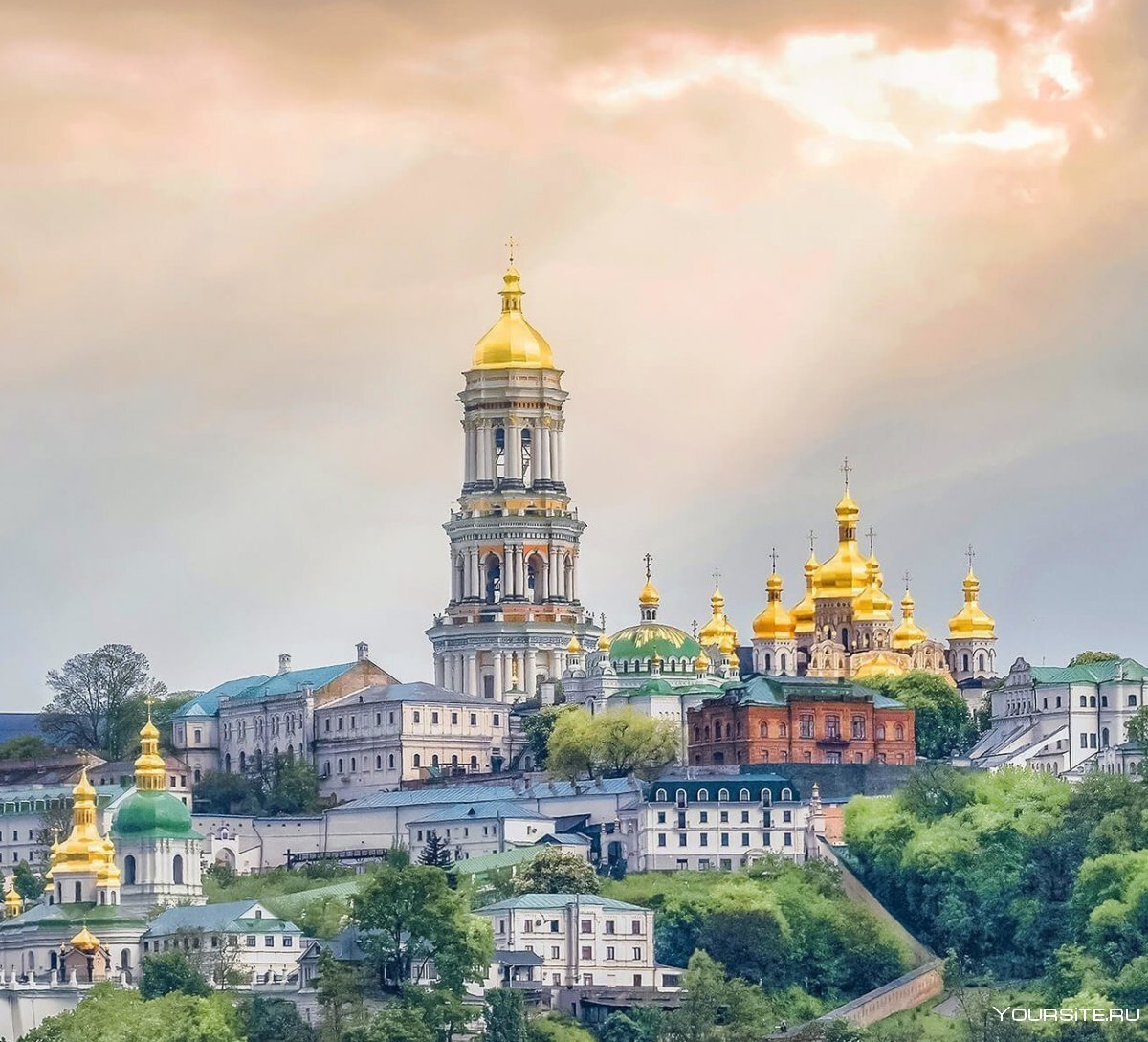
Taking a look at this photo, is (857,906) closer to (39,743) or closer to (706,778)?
(706,778)

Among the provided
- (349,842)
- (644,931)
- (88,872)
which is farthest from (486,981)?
(349,842)

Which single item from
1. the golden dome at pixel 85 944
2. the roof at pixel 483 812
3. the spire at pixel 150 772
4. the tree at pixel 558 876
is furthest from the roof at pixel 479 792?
the golden dome at pixel 85 944

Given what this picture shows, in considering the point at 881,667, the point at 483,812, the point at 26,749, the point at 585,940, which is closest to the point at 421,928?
the point at 585,940

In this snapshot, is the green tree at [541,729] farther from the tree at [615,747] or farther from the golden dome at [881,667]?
the golden dome at [881,667]

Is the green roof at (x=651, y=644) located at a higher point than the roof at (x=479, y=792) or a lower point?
higher

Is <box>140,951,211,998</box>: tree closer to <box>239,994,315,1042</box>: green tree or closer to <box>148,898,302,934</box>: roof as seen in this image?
<box>239,994,315,1042</box>: green tree

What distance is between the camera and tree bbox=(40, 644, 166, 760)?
614ft

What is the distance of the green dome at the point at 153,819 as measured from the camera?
15850 cm

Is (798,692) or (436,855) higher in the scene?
(798,692)

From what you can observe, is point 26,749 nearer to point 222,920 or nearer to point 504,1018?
point 222,920

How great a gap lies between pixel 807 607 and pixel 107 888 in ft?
149

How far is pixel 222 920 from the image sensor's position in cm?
15138

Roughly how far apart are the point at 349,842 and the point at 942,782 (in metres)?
22.5

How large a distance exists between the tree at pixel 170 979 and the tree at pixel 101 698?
39.6 metres
